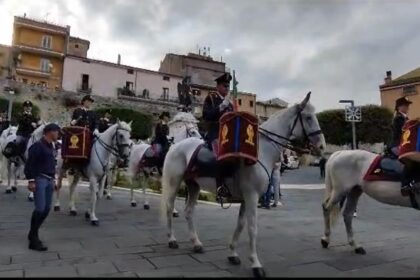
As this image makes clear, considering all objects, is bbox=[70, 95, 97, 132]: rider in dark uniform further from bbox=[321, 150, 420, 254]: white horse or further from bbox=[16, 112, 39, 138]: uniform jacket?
bbox=[321, 150, 420, 254]: white horse

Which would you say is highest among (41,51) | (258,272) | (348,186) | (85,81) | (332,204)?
(41,51)

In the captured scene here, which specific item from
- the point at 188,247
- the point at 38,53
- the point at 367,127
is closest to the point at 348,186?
the point at 188,247

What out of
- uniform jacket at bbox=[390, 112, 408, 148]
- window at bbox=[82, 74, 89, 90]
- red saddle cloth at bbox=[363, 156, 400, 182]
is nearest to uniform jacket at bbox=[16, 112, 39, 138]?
red saddle cloth at bbox=[363, 156, 400, 182]

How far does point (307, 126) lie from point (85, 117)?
5.97 m

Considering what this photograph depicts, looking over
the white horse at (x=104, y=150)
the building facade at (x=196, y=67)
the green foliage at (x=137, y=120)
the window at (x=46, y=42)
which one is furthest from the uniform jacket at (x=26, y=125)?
the building facade at (x=196, y=67)

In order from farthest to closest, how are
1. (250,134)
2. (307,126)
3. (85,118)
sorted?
(85,118) < (307,126) < (250,134)

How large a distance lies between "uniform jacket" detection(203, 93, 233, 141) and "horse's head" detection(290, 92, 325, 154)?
984mm

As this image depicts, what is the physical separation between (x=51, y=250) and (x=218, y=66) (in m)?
67.7

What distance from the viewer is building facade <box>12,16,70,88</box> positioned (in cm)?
5631

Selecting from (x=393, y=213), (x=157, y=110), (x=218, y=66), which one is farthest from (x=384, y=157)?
(x=218, y=66)

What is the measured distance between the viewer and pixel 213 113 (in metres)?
6.19

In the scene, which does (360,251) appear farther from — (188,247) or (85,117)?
(85,117)

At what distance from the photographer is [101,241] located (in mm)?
6848

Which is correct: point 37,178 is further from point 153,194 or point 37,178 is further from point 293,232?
point 153,194
